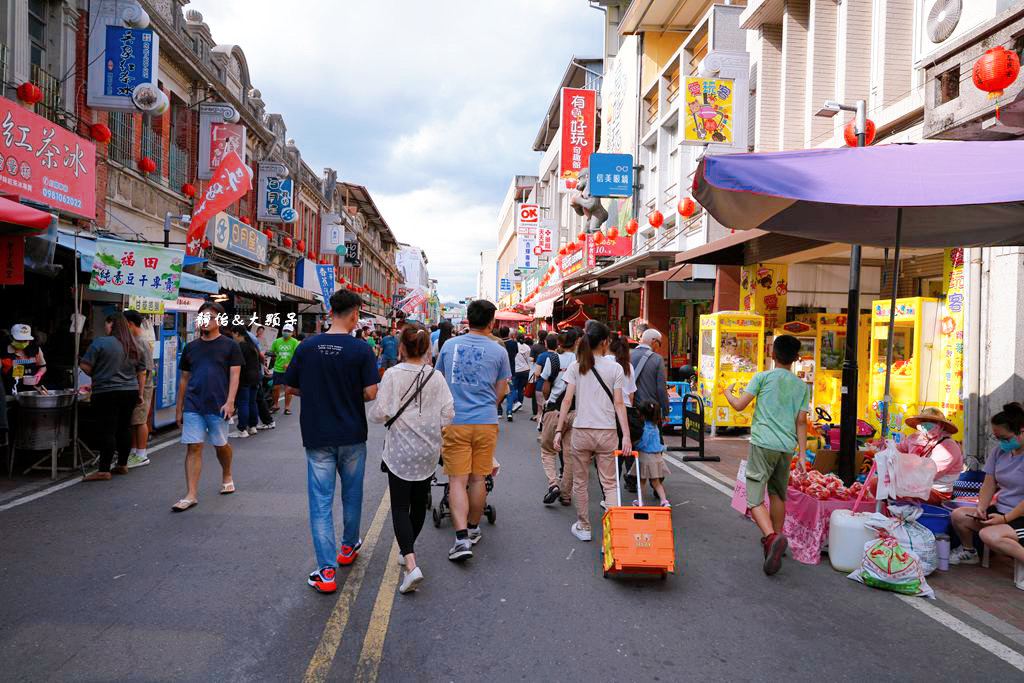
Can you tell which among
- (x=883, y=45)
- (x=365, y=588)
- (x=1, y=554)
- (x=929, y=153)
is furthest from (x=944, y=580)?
(x=883, y=45)

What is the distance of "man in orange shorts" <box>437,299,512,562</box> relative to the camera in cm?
476

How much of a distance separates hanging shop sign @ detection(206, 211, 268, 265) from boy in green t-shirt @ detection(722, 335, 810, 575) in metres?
15.0

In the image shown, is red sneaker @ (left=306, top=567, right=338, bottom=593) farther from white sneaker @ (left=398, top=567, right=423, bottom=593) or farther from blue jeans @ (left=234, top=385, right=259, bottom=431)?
blue jeans @ (left=234, top=385, right=259, bottom=431)

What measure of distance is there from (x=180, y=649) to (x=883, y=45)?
11584 millimetres

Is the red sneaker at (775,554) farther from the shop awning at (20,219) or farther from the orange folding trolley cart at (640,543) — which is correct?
the shop awning at (20,219)

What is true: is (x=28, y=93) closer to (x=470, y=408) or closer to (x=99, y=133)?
(x=99, y=133)

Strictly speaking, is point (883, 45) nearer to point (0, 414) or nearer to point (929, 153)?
point (929, 153)

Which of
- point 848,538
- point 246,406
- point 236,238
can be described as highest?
point 236,238

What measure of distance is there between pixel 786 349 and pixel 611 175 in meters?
15.8

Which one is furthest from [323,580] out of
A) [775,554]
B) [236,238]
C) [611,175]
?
[611,175]

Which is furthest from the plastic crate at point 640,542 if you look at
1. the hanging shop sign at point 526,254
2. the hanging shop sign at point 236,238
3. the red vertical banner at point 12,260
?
the hanging shop sign at point 526,254

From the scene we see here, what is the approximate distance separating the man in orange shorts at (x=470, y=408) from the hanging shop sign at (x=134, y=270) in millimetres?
5289

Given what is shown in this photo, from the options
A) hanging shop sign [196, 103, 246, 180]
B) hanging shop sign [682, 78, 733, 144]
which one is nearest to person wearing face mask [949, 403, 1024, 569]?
hanging shop sign [682, 78, 733, 144]

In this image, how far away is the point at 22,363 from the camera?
7.60 meters
